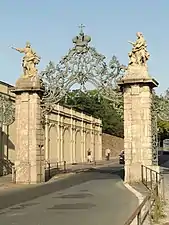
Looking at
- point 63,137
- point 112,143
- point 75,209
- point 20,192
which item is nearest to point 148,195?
point 75,209

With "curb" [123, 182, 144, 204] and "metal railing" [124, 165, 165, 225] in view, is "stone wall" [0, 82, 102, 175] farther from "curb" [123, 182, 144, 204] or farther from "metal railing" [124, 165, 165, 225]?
"metal railing" [124, 165, 165, 225]

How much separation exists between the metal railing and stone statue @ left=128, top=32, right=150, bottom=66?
5152mm

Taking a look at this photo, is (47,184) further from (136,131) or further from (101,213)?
(101,213)

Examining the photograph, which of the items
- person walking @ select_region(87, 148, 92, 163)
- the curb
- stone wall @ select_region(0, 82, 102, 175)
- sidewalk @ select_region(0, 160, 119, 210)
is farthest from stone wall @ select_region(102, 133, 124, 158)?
the curb

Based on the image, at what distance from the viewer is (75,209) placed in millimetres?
14836

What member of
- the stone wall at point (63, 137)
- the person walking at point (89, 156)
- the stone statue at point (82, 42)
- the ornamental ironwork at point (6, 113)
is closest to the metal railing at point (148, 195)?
the stone statue at point (82, 42)

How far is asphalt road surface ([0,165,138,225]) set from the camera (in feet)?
41.1

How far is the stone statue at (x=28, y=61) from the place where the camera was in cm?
2608

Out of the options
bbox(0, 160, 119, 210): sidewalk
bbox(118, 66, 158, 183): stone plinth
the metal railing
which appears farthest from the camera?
bbox(118, 66, 158, 183): stone plinth

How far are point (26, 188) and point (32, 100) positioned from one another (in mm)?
5126

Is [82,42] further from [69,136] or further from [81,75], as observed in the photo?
[69,136]

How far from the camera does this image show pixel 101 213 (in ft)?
45.0

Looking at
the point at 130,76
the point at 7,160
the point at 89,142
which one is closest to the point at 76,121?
the point at 89,142

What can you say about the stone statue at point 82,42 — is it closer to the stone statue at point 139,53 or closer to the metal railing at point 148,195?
the stone statue at point 139,53
